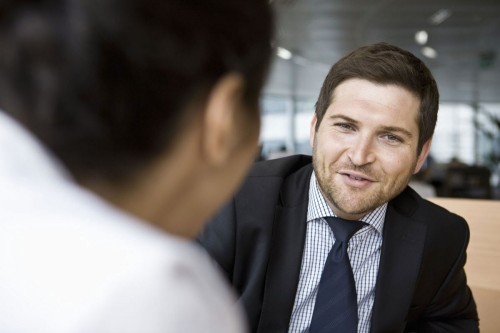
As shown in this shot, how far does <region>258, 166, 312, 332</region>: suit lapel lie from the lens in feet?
4.75

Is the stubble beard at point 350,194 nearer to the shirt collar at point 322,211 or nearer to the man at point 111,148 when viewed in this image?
the shirt collar at point 322,211

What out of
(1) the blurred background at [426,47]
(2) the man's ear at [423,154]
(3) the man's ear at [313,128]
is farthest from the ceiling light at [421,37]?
(3) the man's ear at [313,128]

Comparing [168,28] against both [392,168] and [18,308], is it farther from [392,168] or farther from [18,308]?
[392,168]

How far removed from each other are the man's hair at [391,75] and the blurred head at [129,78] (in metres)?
1.10

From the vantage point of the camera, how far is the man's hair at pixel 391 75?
1.52 metres

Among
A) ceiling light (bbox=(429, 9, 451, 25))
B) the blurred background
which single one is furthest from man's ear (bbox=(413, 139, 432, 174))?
ceiling light (bbox=(429, 9, 451, 25))

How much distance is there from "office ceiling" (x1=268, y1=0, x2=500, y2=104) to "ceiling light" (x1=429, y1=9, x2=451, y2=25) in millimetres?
33

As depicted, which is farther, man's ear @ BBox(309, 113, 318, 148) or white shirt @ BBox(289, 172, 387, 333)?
man's ear @ BBox(309, 113, 318, 148)

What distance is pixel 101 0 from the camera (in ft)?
1.32

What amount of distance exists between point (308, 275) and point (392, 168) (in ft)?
1.15

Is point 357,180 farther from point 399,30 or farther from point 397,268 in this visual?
point 399,30

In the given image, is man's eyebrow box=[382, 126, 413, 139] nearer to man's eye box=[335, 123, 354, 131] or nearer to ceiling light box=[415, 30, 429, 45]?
man's eye box=[335, 123, 354, 131]

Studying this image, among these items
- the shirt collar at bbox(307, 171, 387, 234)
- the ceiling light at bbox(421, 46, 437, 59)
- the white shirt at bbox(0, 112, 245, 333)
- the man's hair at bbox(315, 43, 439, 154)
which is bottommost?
the shirt collar at bbox(307, 171, 387, 234)

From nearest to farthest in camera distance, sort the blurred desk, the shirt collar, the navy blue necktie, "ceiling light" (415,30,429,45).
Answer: the navy blue necktie, the shirt collar, the blurred desk, "ceiling light" (415,30,429,45)
